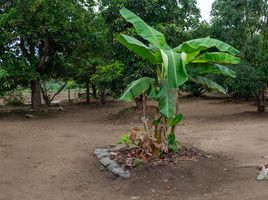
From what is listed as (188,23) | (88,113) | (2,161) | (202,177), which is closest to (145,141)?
(202,177)

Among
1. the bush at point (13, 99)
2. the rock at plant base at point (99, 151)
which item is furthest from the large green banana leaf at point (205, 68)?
the bush at point (13, 99)

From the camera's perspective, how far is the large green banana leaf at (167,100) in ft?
23.1

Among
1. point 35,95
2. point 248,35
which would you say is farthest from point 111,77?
point 248,35

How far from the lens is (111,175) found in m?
7.49

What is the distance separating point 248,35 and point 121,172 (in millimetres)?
9992

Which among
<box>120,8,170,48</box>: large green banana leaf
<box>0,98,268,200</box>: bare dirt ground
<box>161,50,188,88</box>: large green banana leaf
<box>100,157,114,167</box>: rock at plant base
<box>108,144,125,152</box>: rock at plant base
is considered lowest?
<box>0,98,268,200</box>: bare dirt ground

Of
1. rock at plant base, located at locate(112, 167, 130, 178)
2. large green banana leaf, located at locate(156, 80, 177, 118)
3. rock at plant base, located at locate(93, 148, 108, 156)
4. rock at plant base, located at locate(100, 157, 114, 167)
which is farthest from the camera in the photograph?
rock at plant base, located at locate(93, 148, 108, 156)

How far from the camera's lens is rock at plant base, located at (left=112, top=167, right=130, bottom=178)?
285 inches

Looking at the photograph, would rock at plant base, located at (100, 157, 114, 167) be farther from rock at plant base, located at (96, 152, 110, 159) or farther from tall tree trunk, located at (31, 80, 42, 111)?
tall tree trunk, located at (31, 80, 42, 111)

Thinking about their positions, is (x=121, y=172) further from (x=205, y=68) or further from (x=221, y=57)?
(x=221, y=57)

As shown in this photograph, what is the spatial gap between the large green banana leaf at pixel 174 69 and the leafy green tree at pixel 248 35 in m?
8.39

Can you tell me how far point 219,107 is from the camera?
19.9 meters

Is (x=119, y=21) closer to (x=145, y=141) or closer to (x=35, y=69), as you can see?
(x=35, y=69)

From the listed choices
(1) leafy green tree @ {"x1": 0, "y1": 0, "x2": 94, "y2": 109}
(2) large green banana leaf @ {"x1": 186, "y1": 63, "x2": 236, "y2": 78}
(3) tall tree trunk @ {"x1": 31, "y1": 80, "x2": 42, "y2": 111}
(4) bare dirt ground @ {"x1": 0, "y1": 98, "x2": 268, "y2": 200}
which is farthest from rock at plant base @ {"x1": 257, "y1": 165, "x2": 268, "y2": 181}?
(3) tall tree trunk @ {"x1": 31, "y1": 80, "x2": 42, "y2": 111}
